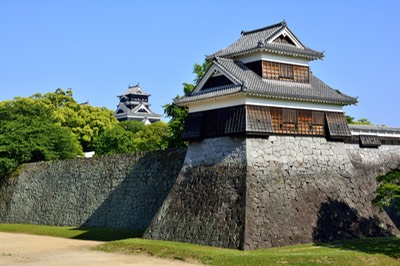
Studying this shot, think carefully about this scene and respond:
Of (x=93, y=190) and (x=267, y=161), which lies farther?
(x=93, y=190)

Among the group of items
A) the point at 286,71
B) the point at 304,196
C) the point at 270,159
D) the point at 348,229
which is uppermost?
the point at 286,71

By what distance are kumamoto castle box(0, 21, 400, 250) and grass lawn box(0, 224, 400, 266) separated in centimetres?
91

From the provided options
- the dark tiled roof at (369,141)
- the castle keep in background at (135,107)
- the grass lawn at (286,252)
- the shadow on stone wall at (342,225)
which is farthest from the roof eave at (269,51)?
the castle keep in background at (135,107)

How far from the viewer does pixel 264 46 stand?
2577 cm

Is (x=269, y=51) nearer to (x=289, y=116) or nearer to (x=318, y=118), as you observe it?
(x=289, y=116)

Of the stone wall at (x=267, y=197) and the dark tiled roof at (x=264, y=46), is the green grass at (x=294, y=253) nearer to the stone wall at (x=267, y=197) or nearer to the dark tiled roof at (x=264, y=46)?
the stone wall at (x=267, y=197)

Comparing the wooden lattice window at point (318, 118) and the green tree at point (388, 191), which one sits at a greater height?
the wooden lattice window at point (318, 118)

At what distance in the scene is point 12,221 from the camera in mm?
42219

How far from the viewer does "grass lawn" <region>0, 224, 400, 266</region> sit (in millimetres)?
19609

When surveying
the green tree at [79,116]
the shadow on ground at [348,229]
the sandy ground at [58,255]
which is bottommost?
the sandy ground at [58,255]

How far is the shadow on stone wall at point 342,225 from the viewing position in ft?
78.1

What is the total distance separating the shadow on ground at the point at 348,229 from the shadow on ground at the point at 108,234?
30.1 feet

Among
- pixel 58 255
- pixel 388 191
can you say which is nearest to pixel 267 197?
pixel 388 191

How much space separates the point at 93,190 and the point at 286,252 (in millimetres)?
17941
